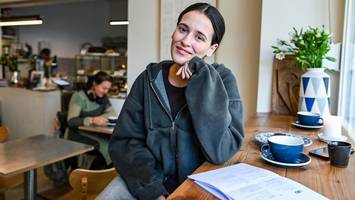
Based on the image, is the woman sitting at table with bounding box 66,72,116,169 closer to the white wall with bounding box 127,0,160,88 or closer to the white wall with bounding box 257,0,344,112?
the white wall with bounding box 127,0,160,88

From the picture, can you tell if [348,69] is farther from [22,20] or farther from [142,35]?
[22,20]

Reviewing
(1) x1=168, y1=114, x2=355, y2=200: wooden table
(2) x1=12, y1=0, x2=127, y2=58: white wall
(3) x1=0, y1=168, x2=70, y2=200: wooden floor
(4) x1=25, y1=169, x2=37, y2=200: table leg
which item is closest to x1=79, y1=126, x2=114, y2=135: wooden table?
(3) x1=0, y1=168, x2=70, y2=200: wooden floor

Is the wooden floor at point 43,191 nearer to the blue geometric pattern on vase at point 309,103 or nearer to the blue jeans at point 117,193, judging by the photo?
the blue jeans at point 117,193

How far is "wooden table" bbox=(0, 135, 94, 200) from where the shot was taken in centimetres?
196

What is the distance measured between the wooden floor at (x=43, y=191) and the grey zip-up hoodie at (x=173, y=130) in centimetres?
207

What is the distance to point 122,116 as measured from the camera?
1317mm

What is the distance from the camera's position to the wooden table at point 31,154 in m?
1.96

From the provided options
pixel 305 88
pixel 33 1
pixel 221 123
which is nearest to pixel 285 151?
pixel 221 123

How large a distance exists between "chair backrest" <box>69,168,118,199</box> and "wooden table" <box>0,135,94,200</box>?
336 millimetres

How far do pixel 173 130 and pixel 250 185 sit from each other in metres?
0.43

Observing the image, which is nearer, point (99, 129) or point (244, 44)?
point (244, 44)

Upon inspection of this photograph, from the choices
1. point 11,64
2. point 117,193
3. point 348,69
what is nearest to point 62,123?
point 11,64

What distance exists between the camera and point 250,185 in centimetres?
86

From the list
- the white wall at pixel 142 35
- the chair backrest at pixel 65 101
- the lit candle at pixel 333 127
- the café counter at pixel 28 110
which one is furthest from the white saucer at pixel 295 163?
the café counter at pixel 28 110
